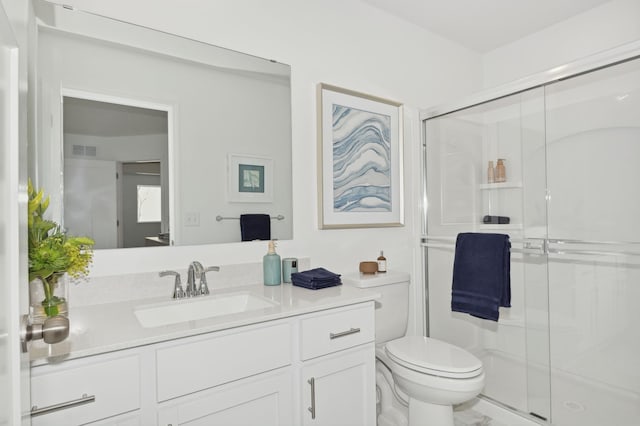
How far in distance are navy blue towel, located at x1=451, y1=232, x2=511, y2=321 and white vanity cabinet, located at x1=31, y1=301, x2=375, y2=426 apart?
31.2 inches

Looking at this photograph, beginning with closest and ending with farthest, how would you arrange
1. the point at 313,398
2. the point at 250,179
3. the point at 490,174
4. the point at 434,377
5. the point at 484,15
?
the point at 313,398 < the point at 434,377 < the point at 250,179 < the point at 490,174 < the point at 484,15

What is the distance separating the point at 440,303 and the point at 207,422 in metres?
1.78

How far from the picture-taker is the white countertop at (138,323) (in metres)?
1.02

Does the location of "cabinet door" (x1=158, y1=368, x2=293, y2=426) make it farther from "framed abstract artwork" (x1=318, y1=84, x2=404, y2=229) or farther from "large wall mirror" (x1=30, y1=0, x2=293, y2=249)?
"framed abstract artwork" (x1=318, y1=84, x2=404, y2=229)

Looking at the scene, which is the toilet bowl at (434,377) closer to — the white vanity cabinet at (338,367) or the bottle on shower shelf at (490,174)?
the white vanity cabinet at (338,367)

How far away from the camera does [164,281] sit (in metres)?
1.66

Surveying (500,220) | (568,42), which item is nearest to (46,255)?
(500,220)

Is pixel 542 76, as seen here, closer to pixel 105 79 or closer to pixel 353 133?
pixel 353 133

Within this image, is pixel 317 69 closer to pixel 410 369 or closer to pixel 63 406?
pixel 410 369

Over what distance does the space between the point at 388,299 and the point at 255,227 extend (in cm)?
87

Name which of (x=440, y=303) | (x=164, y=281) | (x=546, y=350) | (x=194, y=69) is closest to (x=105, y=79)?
(x=194, y=69)

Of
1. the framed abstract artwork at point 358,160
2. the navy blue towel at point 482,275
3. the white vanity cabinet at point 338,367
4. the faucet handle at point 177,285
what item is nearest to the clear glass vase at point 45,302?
the faucet handle at point 177,285

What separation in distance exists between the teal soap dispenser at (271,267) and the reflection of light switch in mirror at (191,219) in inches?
14.3

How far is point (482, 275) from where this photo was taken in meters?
2.11
